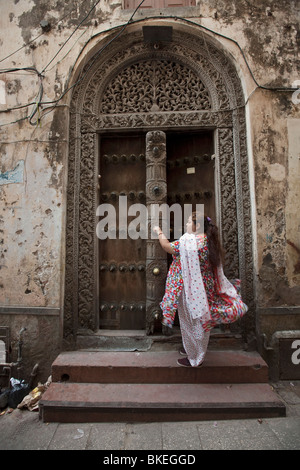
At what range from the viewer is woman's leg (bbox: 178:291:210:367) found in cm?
271

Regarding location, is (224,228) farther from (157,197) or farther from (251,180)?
(157,197)

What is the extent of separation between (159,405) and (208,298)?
41.3 inches

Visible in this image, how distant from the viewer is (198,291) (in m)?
2.61

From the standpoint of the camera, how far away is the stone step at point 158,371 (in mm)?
2809

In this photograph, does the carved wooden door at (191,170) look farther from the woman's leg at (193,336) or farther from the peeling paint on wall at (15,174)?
the peeling paint on wall at (15,174)

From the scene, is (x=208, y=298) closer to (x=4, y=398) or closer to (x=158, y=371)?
(x=158, y=371)

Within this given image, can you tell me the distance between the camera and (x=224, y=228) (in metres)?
3.42

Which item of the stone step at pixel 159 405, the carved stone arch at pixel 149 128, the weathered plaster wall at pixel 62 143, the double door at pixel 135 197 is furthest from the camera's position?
the double door at pixel 135 197

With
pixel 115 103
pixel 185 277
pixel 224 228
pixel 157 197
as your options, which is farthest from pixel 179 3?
pixel 185 277

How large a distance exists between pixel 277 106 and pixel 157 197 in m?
1.80

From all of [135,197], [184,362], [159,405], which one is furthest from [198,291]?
[135,197]

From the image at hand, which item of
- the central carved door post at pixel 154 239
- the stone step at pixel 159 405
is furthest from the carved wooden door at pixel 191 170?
the stone step at pixel 159 405

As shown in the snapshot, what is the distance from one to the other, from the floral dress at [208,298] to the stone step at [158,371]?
0.46 m
